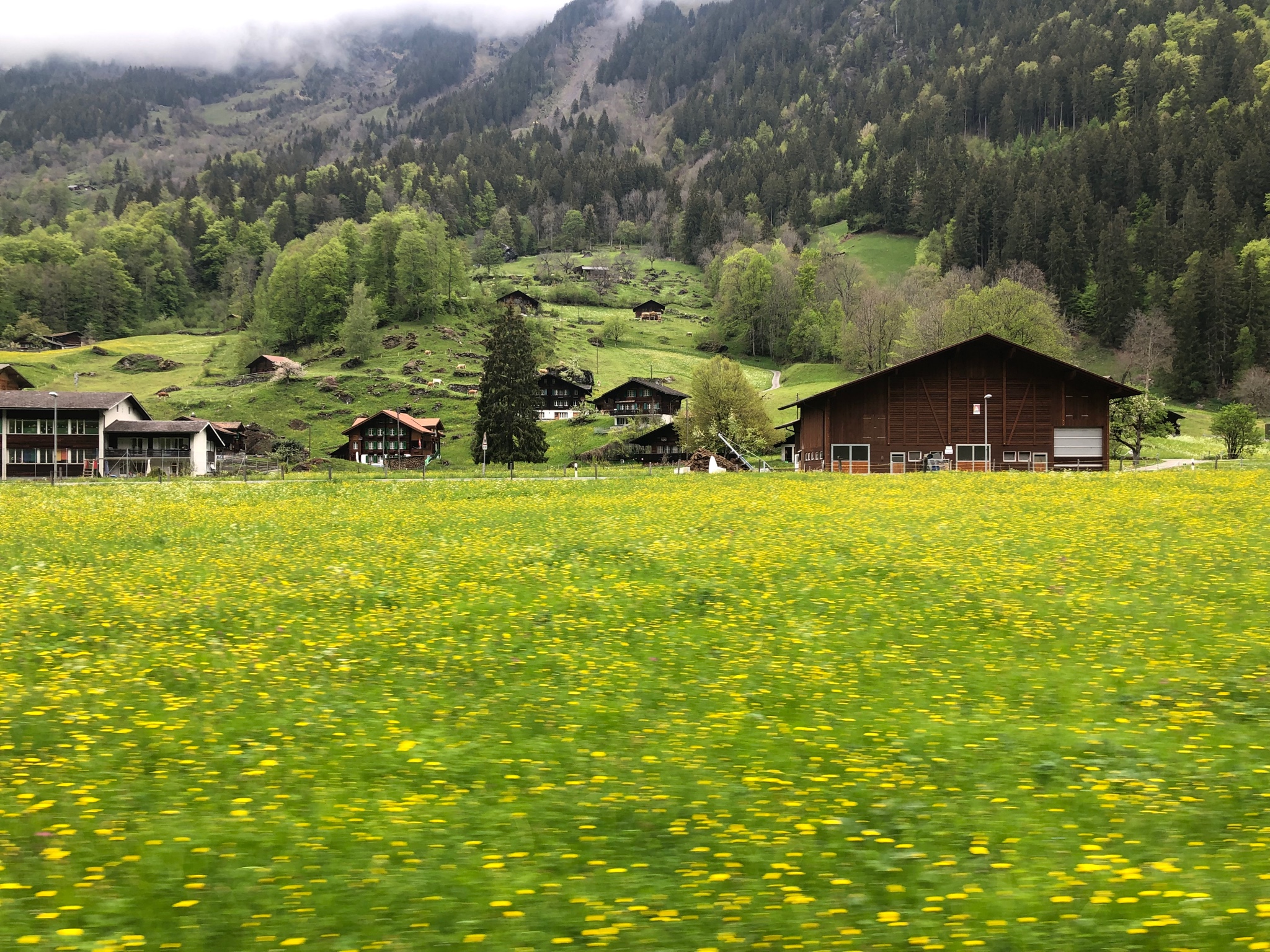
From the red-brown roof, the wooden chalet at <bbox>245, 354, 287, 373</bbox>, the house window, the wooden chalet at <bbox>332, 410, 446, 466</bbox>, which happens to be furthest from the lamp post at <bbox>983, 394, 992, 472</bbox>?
the wooden chalet at <bbox>245, 354, 287, 373</bbox>

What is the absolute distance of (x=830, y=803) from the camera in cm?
714

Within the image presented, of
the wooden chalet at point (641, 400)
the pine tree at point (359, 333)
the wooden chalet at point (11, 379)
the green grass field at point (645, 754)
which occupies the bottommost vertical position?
the green grass field at point (645, 754)

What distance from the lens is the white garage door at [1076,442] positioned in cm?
7362

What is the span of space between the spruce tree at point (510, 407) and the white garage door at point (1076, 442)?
6181 cm

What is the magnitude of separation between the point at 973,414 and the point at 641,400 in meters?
71.9

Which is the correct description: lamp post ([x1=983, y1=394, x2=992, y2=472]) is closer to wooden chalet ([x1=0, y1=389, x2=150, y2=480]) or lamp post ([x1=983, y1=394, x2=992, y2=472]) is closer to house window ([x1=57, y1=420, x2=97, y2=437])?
Answer: wooden chalet ([x1=0, y1=389, x2=150, y2=480])

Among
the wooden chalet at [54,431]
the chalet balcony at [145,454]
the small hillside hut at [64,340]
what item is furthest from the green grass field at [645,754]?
the small hillside hut at [64,340]

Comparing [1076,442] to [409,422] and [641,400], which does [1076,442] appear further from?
[409,422]

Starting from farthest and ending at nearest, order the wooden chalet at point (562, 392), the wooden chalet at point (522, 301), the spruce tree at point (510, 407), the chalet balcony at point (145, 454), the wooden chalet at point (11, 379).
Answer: the wooden chalet at point (522, 301) → the wooden chalet at point (562, 392) → the wooden chalet at point (11, 379) → the chalet balcony at point (145, 454) → the spruce tree at point (510, 407)

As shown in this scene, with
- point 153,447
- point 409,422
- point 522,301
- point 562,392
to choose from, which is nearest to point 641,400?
point 562,392

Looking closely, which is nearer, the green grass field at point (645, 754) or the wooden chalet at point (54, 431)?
the green grass field at point (645, 754)

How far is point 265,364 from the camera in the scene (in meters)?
159

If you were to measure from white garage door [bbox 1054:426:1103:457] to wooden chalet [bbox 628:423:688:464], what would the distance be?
57.3m

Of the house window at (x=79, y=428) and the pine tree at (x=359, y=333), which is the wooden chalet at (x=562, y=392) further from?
the house window at (x=79, y=428)
